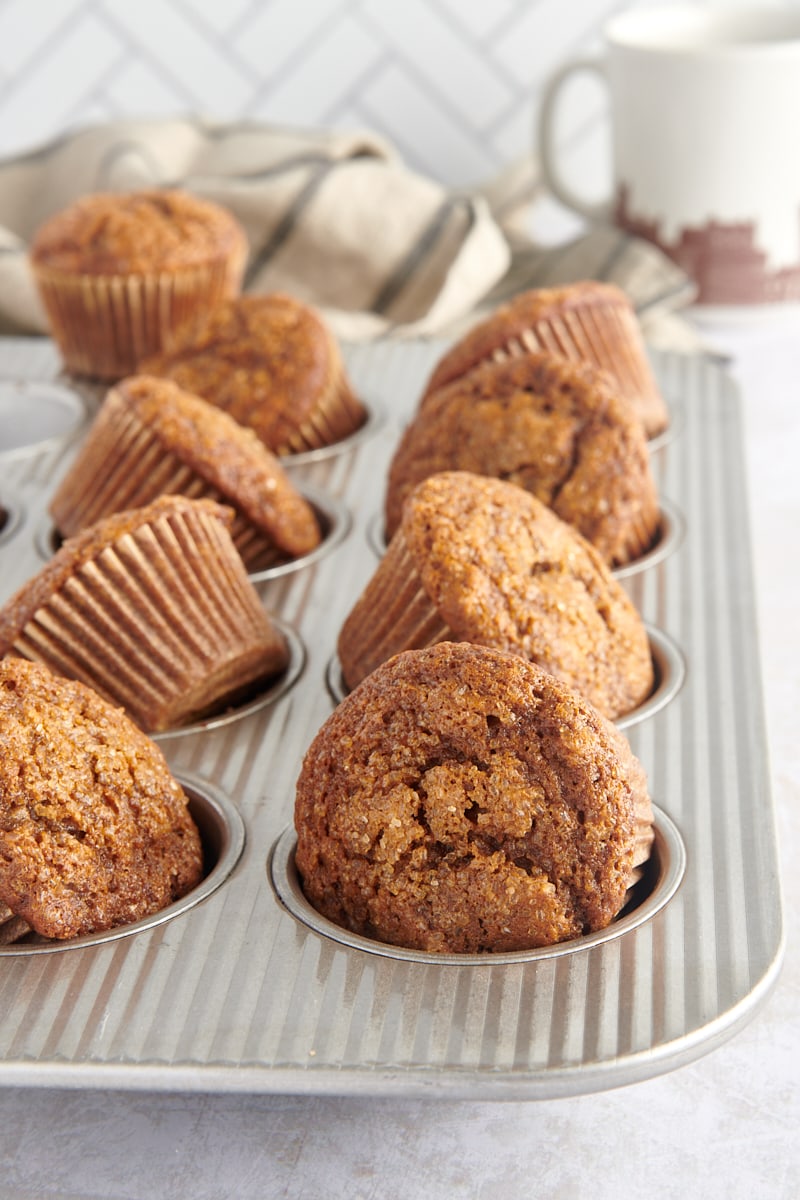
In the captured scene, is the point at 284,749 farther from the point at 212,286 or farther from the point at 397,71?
the point at 397,71

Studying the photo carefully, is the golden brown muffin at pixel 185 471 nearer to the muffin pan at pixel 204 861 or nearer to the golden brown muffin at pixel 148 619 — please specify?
the golden brown muffin at pixel 148 619

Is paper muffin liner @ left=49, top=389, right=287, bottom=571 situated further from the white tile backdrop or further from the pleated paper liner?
the white tile backdrop

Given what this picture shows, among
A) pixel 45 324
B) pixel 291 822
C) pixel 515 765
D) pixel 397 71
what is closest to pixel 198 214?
pixel 45 324

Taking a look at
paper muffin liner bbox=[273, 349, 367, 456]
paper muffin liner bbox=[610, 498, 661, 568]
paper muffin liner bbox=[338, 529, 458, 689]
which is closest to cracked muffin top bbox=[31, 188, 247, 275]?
paper muffin liner bbox=[273, 349, 367, 456]

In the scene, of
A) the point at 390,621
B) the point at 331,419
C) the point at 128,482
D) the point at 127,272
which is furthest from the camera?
the point at 127,272

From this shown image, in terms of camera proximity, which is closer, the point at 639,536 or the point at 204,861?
the point at 204,861

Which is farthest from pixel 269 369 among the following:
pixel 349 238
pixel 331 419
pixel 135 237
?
pixel 349 238

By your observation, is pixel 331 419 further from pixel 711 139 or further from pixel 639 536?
pixel 711 139
